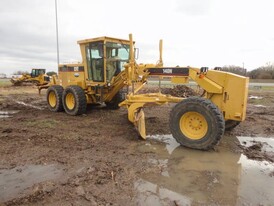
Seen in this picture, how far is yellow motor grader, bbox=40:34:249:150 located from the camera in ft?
19.2

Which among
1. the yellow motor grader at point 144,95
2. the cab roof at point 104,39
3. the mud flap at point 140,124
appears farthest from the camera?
the cab roof at point 104,39

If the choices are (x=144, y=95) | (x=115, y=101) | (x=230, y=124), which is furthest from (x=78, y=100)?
(x=230, y=124)

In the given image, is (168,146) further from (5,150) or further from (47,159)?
(5,150)

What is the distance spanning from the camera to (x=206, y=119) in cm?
575

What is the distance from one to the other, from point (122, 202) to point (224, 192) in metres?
1.59

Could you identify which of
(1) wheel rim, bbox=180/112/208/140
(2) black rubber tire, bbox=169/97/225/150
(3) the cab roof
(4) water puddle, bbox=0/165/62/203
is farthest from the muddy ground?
(3) the cab roof

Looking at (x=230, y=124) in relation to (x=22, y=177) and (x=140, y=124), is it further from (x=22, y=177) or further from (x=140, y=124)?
(x=22, y=177)

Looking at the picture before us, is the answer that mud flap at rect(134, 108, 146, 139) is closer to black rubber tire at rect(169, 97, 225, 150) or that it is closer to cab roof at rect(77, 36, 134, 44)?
black rubber tire at rect(169, 97, 225, 150)

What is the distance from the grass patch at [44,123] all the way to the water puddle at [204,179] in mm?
3433

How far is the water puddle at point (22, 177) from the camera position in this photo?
3.98m

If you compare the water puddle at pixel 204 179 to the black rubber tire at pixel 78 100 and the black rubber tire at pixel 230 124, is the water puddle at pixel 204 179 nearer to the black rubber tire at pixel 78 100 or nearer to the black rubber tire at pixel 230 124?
the black rubber tire at pixel 230 124

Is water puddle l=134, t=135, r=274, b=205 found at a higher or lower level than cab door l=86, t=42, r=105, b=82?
lower

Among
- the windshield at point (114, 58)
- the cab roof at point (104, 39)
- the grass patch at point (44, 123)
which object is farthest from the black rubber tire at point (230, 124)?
the grass patch at point (44, 123)

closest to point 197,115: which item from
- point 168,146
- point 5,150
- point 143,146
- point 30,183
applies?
point 168,146
